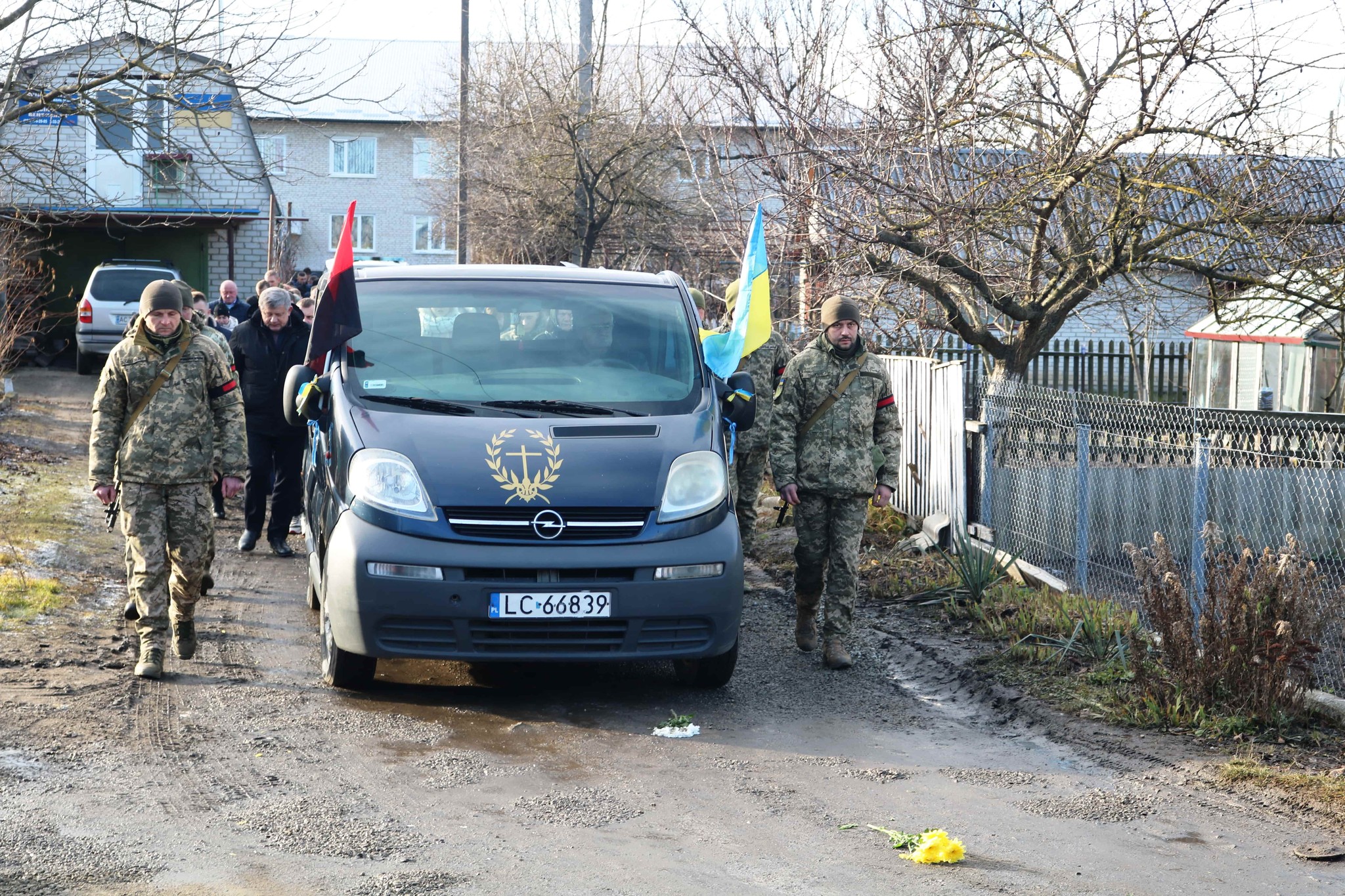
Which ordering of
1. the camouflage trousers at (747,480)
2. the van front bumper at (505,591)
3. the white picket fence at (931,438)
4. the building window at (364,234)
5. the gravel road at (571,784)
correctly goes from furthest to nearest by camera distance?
the building window at (364,234)
the white picket fence at (931,438)
the camouflage trousers at (747,480)
the van front bumper at (505,591)
the gravel road at (571,784)

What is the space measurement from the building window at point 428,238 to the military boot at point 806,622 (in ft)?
135

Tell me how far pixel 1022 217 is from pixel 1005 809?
7.32m

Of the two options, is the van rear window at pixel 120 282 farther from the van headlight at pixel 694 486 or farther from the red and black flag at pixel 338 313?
the van headlight at pixel 694 486

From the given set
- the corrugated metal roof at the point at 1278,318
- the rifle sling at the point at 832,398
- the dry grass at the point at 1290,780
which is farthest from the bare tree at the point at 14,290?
the dry grass at the point at 1290,780

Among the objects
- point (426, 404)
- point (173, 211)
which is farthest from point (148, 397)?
point (173, 211)

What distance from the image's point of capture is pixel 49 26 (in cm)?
1008

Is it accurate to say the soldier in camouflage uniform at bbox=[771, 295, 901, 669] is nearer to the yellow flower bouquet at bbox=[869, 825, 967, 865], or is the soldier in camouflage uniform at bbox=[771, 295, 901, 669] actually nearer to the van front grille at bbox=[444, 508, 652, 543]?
the van front grille at bbox=[444, 508, 652, 543]

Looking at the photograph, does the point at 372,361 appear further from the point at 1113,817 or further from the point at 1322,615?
the point at 1322,615

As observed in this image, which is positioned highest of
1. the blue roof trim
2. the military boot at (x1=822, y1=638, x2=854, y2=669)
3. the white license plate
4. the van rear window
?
the blue roof trim

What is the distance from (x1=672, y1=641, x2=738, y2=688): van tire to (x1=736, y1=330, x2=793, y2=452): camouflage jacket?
311cm

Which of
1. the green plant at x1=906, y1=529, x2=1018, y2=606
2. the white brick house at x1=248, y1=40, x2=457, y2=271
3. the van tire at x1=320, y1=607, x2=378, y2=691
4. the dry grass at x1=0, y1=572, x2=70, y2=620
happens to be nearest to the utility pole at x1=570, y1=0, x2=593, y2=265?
the green plant at x1=906, y1=529, x2=1018, y2=606

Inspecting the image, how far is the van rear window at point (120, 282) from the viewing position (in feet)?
71.8

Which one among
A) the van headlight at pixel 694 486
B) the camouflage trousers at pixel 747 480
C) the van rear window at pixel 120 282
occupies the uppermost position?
the van rear window at pixel 120 282

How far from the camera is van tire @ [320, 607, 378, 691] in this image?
6121mm
